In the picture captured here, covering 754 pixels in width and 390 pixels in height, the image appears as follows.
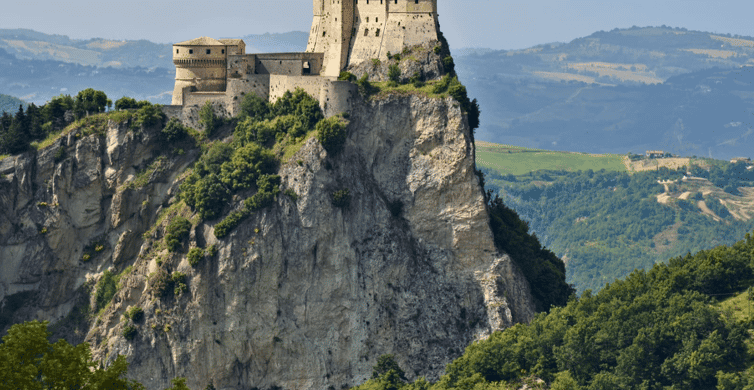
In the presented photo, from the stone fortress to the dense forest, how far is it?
3468 centimetres

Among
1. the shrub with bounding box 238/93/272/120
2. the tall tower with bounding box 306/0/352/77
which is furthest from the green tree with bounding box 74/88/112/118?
the tall tower with bounding box 306/0/352/77

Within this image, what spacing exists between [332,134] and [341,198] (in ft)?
24.1

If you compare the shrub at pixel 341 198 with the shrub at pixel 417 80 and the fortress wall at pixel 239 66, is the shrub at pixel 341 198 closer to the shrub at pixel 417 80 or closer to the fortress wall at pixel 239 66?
the shrub at pixel 417 80

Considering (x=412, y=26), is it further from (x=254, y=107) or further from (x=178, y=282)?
(x=178, y=282)

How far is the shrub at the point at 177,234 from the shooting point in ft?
378

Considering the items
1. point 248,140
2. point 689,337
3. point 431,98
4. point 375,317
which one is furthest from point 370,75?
point 689,337

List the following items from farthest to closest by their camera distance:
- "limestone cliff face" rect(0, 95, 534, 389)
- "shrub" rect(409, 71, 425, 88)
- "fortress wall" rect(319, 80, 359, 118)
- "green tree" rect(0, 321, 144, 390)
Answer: "shrub" rect(409, 71, 425, 88)
"fortress wall" rect(319, 80, 359, 118)
"limestone cliff face" rect(0, 95, 534, 389)
"green tree" rect(0, 321, 144, 390)

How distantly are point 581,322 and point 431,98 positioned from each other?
3236cm

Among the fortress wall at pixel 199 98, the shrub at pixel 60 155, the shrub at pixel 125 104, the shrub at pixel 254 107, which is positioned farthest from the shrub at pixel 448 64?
the shrub at pixel 60 155

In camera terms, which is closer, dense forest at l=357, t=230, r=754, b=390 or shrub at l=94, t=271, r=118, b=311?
dense forest at l=357, t=230, r=754, b=390

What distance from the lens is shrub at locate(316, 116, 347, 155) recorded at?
114m

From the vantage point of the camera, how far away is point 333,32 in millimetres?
123938

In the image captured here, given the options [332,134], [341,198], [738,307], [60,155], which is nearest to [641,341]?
[738,307]

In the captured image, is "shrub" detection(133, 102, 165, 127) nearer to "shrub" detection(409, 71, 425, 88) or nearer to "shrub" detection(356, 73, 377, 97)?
"shrub" detection(356, 73, 377, 97)
